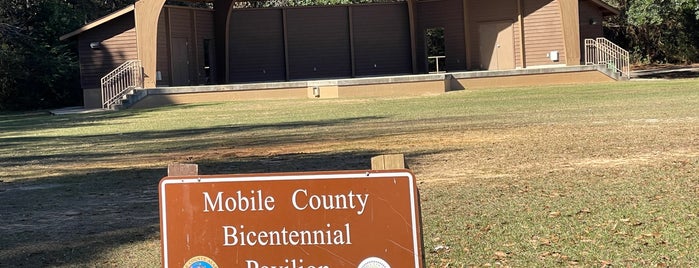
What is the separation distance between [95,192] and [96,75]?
75.6 ft

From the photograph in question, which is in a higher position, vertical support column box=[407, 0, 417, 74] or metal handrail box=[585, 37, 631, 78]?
vertical support column box=[407, 0, 417, 74]

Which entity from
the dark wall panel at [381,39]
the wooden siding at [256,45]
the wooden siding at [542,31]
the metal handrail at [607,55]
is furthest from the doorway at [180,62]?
the metal handrail at [607,55]

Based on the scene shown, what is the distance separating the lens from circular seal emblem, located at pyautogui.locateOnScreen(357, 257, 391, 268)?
11.2 ft

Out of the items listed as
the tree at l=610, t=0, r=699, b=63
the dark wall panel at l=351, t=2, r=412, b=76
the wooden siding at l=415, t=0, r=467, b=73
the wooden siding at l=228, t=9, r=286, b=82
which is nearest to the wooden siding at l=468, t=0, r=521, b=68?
the wooden siding at l=415, t=0, r=467, b=73

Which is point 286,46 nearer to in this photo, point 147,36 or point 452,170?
point 147,36

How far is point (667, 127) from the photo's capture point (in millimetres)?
14086

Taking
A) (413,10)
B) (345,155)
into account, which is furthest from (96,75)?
(345,155)

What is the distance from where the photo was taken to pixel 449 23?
36219 millimetres

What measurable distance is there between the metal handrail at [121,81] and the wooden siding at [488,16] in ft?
42.6

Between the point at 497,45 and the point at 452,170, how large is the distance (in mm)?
25061

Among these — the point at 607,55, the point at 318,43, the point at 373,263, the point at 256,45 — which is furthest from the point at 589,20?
the point at 373,263

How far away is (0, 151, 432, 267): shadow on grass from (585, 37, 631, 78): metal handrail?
21.1 meters

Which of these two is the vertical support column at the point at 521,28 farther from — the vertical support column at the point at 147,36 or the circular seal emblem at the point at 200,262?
the circular seal emblem at the point at 200,262

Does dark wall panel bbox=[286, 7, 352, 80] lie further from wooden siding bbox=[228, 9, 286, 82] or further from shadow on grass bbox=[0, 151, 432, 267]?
shadow on grass bbox=[0, 151, 432, 267]
